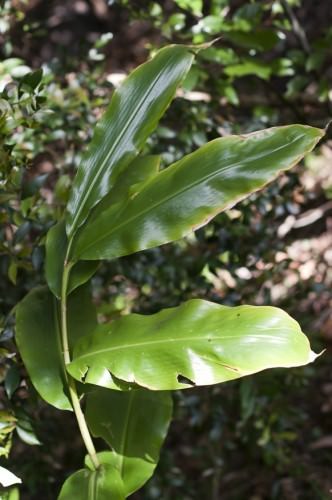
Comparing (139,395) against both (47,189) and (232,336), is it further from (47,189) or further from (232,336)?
(47,189)

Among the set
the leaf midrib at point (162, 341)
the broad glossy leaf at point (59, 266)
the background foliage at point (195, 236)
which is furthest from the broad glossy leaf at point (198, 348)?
the background foliage at point (195, 236)

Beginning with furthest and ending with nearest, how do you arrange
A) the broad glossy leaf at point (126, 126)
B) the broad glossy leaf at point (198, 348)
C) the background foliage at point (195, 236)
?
the background foliage at point (195, 236)
the broad glossy leaf at point (126, 126)
the broad glossy leaf at point (198, 348)

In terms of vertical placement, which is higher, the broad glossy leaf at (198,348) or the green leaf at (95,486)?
the broad glossy leaf at (198,348)

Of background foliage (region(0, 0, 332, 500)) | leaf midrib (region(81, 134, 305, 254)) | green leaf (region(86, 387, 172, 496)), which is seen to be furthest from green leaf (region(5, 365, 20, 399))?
leaf midrib (region(81, 134, 305, 254))

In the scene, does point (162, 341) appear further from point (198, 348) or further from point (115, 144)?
point (115, 144)

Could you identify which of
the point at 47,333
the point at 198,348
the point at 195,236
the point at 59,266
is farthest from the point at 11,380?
the point at 195,236

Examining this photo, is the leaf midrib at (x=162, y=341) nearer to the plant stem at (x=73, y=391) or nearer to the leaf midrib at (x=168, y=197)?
the plant stem at (x=73, y=391)
